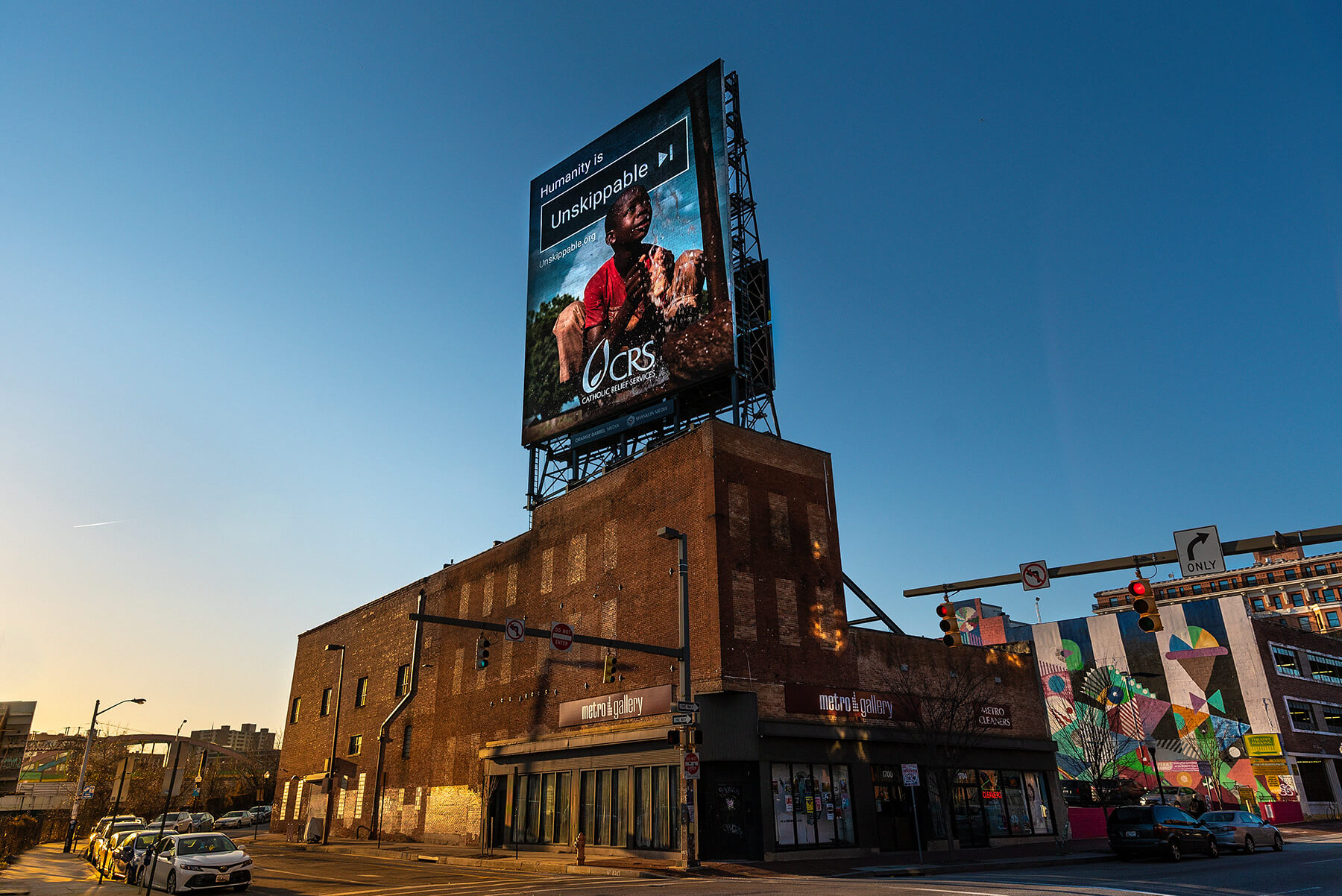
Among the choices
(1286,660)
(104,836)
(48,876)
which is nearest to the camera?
(48,876)

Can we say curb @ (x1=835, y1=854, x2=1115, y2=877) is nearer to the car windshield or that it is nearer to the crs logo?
the car windshield

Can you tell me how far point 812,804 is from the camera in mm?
29094

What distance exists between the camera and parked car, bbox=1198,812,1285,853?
97.8 feet

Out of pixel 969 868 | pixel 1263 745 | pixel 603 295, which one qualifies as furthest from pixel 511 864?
pixel 1263 745

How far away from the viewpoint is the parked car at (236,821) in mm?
68250

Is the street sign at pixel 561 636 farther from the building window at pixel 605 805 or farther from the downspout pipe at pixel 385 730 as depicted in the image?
the downspout pipe at pixel 385 730

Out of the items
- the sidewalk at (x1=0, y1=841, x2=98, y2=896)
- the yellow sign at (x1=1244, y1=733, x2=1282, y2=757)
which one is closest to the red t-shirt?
the sidewalk at (x1=0, y1=841, x2=98, y2=896)

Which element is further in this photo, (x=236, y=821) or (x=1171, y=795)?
(x=1171, y=795)

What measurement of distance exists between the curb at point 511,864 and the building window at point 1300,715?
223ft

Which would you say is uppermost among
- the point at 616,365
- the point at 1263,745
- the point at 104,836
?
the point at 616,365

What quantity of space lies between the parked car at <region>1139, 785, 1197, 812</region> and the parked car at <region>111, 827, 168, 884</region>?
60.7 m

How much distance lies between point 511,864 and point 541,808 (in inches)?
179

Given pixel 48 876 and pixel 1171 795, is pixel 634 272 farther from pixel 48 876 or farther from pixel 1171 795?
pixel 1171 795

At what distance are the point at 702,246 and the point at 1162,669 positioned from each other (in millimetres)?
63082
